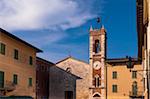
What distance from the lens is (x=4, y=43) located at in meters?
28.5

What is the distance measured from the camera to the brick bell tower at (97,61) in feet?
179

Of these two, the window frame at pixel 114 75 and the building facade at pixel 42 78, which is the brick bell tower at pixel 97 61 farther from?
the building facade at pixel 42 78

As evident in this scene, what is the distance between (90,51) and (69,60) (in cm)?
390

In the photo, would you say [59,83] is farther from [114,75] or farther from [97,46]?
[97,46]

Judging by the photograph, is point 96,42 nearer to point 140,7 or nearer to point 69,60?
point 69,60

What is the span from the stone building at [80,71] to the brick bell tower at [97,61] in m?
0.93

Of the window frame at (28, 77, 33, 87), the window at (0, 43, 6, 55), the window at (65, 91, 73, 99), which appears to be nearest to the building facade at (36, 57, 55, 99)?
the window at (65, 91, 73, 99)

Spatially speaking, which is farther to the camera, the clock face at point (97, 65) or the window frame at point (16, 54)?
the clock face at point (97, 65)

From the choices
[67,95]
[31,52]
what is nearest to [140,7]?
[31,52]

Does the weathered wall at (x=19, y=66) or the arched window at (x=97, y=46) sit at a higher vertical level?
the arched window at (x=97, y=46)

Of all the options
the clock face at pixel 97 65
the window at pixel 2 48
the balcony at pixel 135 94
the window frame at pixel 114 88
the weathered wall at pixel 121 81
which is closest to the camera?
the window at pixel 2 48

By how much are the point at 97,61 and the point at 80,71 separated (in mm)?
3294

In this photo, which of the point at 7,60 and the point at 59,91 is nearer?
the point at 7,60

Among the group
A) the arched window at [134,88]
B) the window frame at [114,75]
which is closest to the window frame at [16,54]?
the window frame at [114,75]
